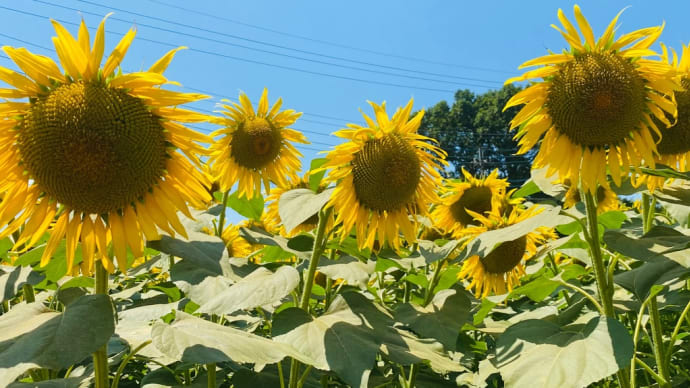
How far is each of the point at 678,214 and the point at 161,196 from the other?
2139 millimetres

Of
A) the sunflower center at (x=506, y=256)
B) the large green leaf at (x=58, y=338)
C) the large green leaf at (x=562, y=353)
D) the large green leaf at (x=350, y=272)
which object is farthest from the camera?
the sunflower center at (x=506, y=256)

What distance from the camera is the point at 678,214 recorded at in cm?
249

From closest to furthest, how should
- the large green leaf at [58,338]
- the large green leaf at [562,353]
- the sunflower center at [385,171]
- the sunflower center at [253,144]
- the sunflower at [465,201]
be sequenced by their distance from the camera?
the large green leaf at [58,338] < the large green leaf at [562,353] < the sunflower center at [385,171] < the sunflower at [465,201] < the sunflower center at [253,144]

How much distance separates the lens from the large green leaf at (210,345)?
1429mm

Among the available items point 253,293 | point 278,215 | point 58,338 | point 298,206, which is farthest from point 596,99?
point 278,215

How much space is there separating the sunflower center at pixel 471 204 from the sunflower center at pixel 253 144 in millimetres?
1527

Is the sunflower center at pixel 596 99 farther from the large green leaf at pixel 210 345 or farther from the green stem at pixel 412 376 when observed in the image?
the large green leaf at pixel 210 345

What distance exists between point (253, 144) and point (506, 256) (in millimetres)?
2121

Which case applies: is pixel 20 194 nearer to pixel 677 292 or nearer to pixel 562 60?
pixel 562 60

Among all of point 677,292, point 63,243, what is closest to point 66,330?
point 63,243

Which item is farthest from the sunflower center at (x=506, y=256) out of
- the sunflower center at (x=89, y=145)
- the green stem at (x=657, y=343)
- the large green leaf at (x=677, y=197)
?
the sunflower center at (x=89, y=145)

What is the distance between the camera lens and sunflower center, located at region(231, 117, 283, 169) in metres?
4.43

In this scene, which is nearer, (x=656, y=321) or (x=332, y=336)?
(x=332, y=336)

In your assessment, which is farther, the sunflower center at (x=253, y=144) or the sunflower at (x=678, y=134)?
the sunflower center at (x=253, y=144)
